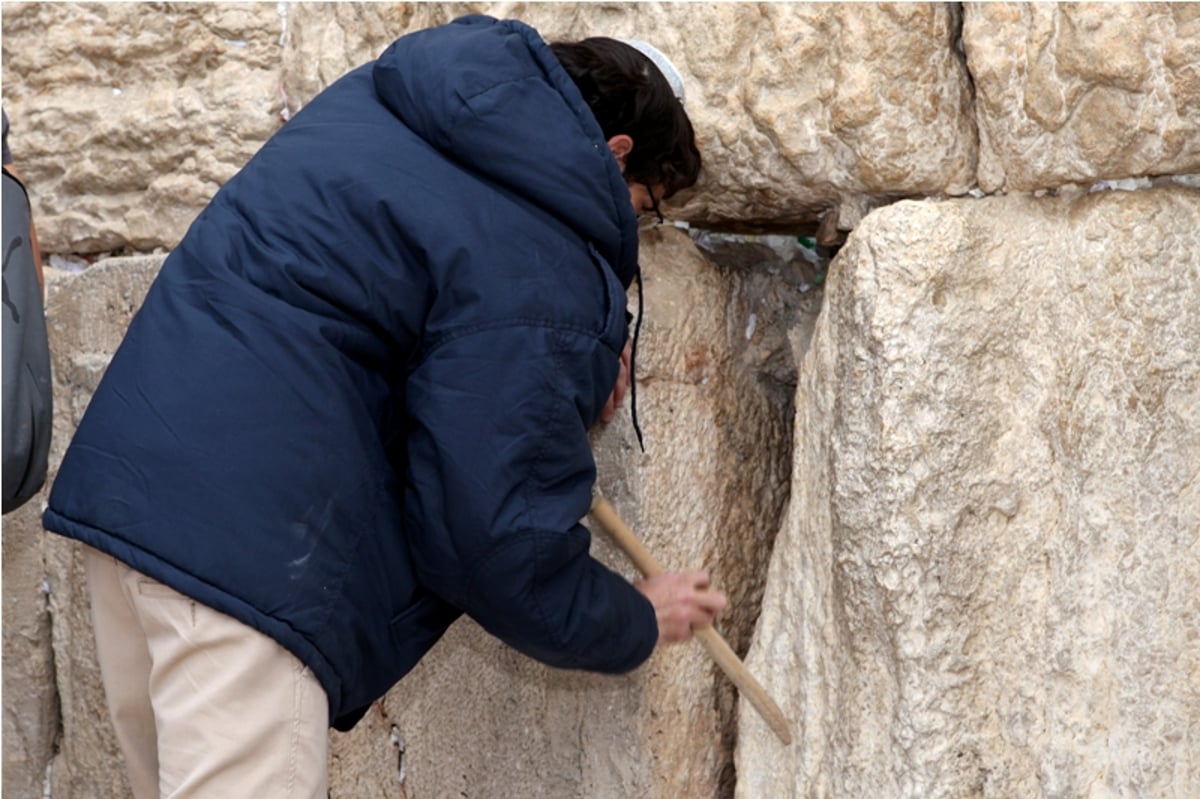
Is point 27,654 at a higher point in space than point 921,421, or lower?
lower

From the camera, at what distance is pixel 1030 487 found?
72.1 inches

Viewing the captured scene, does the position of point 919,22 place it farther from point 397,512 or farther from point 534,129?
point 397,512

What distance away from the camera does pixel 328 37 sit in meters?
2.29

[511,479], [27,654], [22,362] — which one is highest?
[511,479]

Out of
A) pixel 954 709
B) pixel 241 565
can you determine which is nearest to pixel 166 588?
pixel 241 565

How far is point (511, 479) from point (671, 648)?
0.56 meters

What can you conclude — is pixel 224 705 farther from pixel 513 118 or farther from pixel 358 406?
pixel 513 118

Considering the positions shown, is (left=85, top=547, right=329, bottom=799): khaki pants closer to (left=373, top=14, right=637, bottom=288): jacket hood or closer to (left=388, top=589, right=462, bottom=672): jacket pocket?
(left=388, top=589, right=462, bottom=672): jacket pocket


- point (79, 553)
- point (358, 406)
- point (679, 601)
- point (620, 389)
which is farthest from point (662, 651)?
point (79, 553)

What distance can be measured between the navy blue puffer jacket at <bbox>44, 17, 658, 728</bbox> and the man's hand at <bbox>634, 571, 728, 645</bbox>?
0.74 feet

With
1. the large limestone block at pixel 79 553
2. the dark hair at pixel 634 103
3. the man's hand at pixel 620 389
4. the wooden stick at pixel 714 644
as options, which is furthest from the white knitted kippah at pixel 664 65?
the large limestone block at pixel 79 553

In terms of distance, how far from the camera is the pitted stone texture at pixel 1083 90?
1675 millimetres

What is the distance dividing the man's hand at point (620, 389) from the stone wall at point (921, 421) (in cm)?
3

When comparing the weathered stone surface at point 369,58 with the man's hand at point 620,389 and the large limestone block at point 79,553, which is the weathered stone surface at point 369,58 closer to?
the large limestone block at point 79,553
